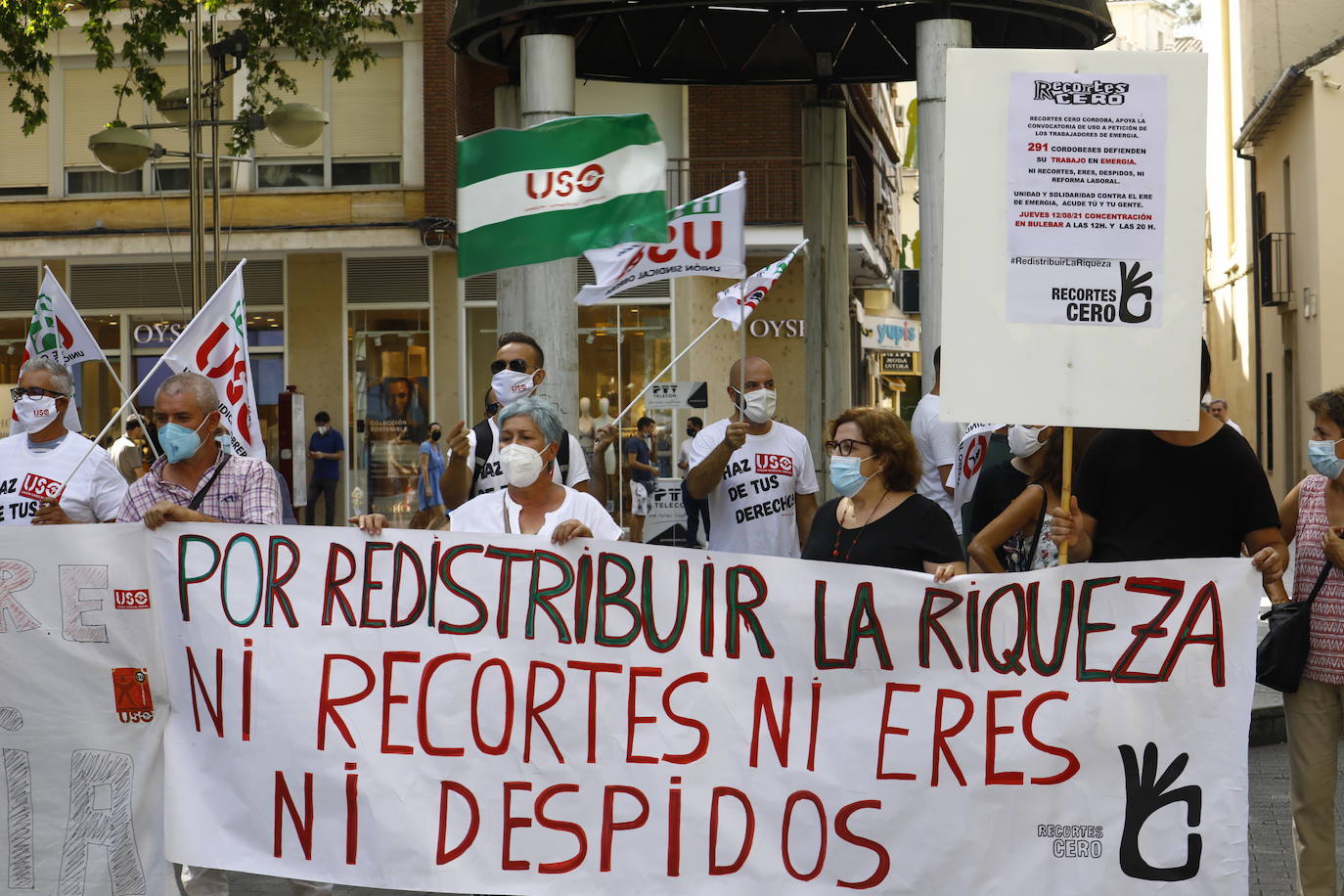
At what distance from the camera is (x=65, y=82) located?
2689 cm

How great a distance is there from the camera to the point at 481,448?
651 cm

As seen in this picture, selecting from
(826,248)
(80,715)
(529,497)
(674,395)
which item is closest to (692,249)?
(529,497)

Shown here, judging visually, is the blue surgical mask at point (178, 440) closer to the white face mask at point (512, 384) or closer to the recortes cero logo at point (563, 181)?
the white face mask at point (512, 384)

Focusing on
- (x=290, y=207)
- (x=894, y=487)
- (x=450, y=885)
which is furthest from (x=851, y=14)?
(x=290, y=207)

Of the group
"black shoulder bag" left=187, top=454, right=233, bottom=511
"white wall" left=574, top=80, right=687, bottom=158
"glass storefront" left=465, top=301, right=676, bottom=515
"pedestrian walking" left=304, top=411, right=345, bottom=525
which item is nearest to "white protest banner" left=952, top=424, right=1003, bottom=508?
"black shoulder bag" left=187, top=454, right=233, bottom=511

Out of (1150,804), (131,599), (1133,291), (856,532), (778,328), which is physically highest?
(778,328)

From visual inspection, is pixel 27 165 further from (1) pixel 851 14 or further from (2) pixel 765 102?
(1) pixel 851 14

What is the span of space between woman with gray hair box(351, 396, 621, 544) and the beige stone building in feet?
71.7

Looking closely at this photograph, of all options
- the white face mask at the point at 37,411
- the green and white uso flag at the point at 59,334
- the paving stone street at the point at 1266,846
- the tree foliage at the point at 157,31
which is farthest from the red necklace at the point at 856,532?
the tree foliage at the point at 157,31

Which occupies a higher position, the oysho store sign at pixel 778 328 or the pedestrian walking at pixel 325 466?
the oysho store sign at pixel 778 328

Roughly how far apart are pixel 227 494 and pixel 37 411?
123cm

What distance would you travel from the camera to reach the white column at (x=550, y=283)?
11.5 meters

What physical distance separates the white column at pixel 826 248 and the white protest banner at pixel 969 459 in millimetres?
8017

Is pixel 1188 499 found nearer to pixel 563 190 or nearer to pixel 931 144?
pixel 563 190
